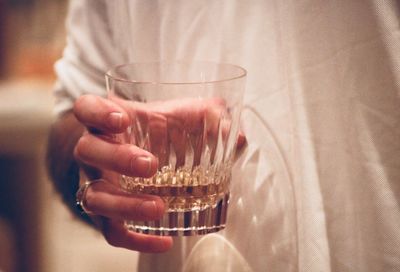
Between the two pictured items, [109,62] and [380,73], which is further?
[109,62]

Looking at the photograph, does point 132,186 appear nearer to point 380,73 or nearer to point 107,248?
point 380,73

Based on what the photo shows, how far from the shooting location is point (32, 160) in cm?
170

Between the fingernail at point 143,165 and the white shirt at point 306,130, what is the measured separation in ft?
0.40

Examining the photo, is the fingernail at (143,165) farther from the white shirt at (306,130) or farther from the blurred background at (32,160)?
the blurred background at (32,160)

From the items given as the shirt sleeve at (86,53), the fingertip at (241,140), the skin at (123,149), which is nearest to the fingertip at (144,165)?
the skin at (123,149)

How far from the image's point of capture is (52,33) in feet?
4.60

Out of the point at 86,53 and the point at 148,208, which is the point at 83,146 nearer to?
the point at 148,208

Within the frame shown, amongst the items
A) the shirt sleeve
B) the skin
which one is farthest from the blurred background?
the skin

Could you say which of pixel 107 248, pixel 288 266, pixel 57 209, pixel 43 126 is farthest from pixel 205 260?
pixel 57 209

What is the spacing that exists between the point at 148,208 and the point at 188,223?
0.14 feet

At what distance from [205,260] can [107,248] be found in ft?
3.12

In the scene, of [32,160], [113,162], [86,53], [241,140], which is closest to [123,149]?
[113,162]

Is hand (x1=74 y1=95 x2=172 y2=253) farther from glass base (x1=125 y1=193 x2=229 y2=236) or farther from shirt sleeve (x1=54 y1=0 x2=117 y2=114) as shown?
shirt sleeve (x1=54 y1=0 x2=117 y2=114)

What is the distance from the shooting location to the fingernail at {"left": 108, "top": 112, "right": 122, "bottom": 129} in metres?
0.44
